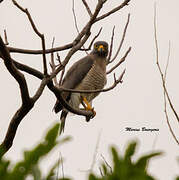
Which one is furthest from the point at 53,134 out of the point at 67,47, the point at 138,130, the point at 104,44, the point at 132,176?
the point at 104,44

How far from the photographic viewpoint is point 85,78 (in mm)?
7184

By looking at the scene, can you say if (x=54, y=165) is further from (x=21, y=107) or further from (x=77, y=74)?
(x=77, y=74)

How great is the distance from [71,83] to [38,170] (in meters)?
6.10

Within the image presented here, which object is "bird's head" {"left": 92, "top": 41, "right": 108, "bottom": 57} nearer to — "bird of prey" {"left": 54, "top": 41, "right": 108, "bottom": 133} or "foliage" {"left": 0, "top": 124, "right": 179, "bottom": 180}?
"bird of prey" {"left": 54, "top": 41, "right": 108, "bottom": 133}

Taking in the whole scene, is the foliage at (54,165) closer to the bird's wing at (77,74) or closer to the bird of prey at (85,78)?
the bird of prey at (85,78)

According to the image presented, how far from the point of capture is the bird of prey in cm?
702

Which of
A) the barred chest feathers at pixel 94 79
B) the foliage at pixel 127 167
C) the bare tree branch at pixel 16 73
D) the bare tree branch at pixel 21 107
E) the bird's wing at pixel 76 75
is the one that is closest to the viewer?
the foliage at pixel 127 167

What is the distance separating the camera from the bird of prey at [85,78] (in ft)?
23.0

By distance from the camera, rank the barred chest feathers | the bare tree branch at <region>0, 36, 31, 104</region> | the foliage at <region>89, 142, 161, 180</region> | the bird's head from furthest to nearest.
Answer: the bird's head < the barred chest feathers < the bare tree branch at <region>0, 36, 31, 104</region> < the foliage at <region>89, 142, 161, 180</region>

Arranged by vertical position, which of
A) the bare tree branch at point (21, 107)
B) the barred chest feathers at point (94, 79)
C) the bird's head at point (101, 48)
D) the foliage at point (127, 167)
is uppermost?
the foliage at point (127, 167)

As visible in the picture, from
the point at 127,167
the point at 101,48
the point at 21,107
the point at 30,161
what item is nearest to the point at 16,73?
the point at 21,107

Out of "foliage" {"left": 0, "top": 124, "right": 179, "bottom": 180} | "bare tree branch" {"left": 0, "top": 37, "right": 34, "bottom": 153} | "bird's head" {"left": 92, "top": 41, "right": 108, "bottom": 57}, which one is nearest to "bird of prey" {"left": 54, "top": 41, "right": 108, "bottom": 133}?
"bird's head" {"left": 92, "top": 41, "right": 108, "bottom": 57}

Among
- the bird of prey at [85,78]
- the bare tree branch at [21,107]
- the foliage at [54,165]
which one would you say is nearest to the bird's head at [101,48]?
the bird of prey at [85,78]

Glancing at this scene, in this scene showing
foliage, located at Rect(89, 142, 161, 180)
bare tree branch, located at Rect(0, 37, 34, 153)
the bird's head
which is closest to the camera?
foliage, located at Rect(89, 142, 161, 180)
